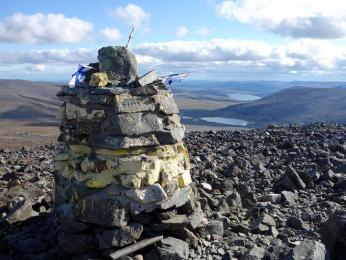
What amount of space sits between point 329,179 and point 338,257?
6.65m

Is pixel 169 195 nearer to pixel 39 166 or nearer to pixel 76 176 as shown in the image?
pixel 76 176

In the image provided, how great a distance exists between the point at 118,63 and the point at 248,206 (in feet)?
16.6

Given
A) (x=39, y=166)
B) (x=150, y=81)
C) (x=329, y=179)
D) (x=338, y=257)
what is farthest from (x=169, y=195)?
(x=39, y=166)

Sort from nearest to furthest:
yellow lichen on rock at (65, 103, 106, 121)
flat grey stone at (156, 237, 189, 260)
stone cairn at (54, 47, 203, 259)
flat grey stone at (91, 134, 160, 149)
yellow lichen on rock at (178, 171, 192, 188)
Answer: flat grey stone at (156, 237, 189, 260), stone cairn at (54, 47, 203, 259), flat grey stone at (91, 134, 160, 149), yellow lichen on rock at (65, 103, 106, 121), yellow lichen on rock at (178, 171, 192, 188)

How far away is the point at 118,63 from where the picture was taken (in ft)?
34.2

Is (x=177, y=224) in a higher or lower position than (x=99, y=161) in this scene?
lower

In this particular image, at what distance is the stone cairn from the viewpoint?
9383 mm

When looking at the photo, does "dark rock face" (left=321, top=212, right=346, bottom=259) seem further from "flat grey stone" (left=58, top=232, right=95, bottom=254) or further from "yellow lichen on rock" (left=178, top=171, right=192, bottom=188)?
"flat grey stone" (left=58, top=232, right=95, bottom=254)

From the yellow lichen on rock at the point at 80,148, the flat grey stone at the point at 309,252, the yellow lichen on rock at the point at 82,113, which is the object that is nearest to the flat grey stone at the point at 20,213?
the yellow lichen on rock at the point at 80,148

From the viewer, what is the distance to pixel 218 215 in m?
11.3

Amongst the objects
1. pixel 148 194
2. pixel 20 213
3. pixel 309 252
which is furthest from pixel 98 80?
pixel 309 252

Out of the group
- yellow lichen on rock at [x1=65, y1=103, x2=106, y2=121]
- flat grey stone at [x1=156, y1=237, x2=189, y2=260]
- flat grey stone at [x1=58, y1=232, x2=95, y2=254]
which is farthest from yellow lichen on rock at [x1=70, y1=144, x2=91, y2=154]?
flat grey stone at [x1=156, y1=237, x2=189, y2=260]

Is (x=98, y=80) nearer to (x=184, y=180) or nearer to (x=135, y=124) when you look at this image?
(x=135, y=124)

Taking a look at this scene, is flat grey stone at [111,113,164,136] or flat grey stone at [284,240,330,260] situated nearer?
flat grey stone at [284,240,330,260]
